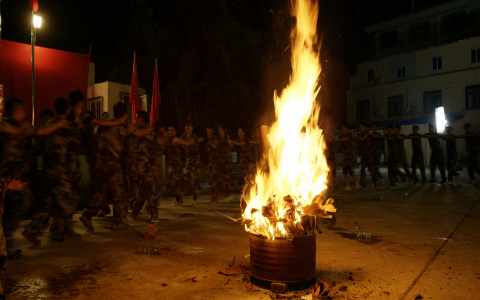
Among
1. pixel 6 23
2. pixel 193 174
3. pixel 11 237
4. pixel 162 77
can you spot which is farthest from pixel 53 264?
pixel 162 77

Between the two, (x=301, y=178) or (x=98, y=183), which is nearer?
(x=301, y=178)

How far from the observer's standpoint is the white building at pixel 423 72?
93.6 feet

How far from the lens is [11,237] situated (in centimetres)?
530

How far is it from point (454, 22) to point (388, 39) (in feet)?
19.6

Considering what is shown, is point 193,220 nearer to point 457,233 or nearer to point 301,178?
point 301,178

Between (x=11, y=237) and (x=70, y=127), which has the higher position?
(x=70, y=127)

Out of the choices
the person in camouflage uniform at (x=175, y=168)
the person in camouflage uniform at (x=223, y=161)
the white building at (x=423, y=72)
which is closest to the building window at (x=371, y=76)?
the white building at (x=423, y=72)

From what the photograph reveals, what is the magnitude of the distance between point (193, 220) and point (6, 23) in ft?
48.3

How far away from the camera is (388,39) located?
35.8 meters

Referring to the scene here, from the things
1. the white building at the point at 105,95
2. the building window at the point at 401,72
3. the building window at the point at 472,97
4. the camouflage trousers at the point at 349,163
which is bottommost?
the camouflage trousers at the point at 349,163

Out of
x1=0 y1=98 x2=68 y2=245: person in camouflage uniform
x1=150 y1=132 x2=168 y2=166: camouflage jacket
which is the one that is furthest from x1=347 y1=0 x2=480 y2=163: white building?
x1=0 y1=98 x2=68 y2=245: person in camouflage uniform

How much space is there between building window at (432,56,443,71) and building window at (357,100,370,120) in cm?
666

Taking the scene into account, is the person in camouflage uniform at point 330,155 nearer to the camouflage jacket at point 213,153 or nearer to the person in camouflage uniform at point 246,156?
the person in camouflage uniform at point 246,156

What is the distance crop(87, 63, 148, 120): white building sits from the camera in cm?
1381
